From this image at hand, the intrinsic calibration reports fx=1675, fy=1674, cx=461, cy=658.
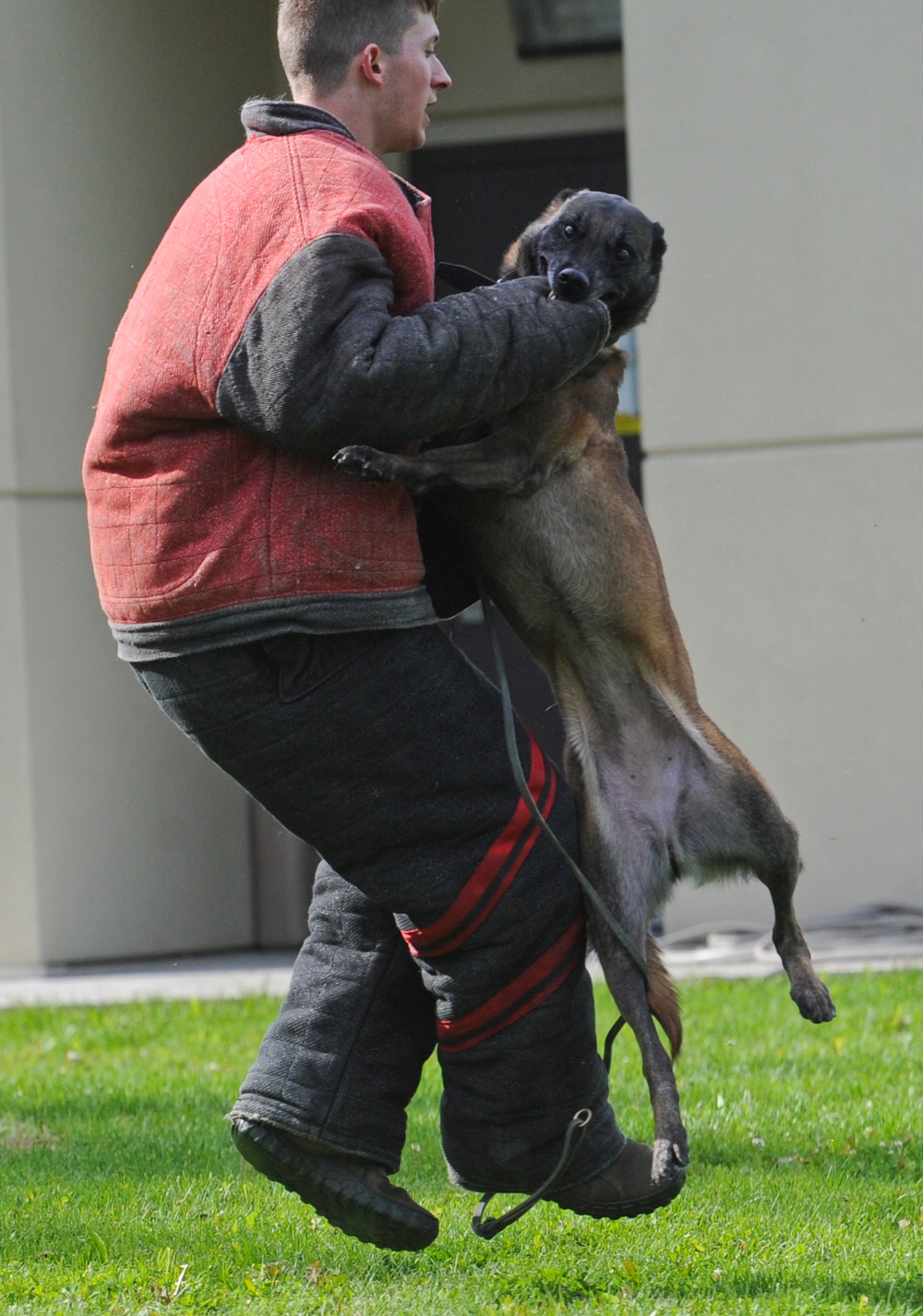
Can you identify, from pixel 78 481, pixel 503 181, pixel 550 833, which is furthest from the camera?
pixel 503 181

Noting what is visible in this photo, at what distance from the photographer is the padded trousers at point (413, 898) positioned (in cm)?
257

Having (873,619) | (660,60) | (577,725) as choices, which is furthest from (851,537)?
(577,725)

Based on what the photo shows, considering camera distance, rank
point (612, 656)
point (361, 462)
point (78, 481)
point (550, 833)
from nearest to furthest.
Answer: point (361, 462) → point (550, 833) → point (612, 656) → point (78, 481)

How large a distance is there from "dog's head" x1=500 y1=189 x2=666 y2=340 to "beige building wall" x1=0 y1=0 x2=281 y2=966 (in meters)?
4.01

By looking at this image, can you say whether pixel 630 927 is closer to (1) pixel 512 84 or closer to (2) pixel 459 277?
(2) pixel 459 277

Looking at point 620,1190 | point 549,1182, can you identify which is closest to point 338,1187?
point 549,1182

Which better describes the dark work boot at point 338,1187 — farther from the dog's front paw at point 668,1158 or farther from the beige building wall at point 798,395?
the beige building wall at point 798,395

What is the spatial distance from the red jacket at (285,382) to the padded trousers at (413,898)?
0.12 meters

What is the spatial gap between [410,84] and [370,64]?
0.07m

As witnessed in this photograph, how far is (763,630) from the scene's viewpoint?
6.62 m

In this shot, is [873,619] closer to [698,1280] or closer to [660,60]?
[660,60]

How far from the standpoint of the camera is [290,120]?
8.52ft

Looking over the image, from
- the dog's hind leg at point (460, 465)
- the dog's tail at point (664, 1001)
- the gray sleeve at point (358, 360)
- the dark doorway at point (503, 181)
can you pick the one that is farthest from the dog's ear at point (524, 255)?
the dark doorway at point (503, 181)

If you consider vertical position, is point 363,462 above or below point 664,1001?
above
